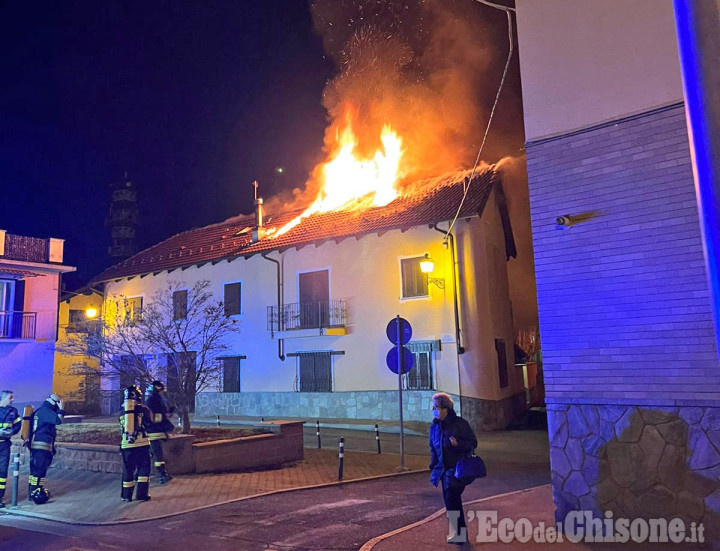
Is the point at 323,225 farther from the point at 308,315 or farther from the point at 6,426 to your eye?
the point at 6,426

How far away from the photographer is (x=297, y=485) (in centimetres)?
985

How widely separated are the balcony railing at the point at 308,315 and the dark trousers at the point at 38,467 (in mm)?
13859

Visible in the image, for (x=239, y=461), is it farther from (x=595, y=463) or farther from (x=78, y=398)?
(x=78, y=398)

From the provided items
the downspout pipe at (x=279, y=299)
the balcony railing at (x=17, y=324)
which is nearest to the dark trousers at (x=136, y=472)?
the downspout pipe at (x=279, y=299)

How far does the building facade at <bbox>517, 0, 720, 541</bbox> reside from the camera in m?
5.70

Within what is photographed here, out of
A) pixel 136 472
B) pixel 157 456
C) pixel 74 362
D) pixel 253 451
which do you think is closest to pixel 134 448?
pixel 136 472

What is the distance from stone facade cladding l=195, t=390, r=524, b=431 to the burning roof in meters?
6.10

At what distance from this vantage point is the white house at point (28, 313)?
75.4ft

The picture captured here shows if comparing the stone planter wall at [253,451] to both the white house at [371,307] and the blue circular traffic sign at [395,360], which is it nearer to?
the blue circular traffic sign at [395,360]

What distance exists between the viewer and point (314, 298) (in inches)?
928

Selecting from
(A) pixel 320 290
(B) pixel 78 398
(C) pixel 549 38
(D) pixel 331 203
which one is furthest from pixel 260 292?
(C) pixel 549 38

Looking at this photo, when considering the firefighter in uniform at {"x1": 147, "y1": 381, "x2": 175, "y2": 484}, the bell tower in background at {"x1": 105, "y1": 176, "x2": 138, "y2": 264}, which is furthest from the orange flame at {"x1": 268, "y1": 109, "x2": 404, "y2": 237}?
the bell tower in background at {"x1": 105, "y1": 176, "x2": 138, "y2": 264}

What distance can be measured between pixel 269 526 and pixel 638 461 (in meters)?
4.38

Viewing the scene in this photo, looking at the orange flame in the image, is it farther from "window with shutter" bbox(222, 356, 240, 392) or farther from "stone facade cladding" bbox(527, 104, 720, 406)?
"stone facade cladding" bbox(527, 104, 720, 406)
